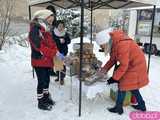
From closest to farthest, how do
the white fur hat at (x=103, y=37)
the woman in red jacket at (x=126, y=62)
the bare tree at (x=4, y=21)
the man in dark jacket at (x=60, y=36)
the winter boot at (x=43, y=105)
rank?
the woman in red jacket at (x=126, y=62), the white fur hat at (x=103, y=37), the winter boot at (x=43, y=105), the man in dark jacket at (x=60, y=36), the bare tree at (x=4, y=21)

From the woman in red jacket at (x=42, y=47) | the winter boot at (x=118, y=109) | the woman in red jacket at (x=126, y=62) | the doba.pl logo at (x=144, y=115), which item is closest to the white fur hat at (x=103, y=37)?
the woman in red jacket at (x=126, y=62)

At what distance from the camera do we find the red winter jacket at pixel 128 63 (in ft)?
14.6

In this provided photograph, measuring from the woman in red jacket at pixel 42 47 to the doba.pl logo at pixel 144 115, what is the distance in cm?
169

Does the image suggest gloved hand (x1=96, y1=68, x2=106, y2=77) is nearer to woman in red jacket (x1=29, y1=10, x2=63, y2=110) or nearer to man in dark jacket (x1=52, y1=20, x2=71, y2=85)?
woman in red jacket (x1=29, y1=10, x2=63, y2=110)

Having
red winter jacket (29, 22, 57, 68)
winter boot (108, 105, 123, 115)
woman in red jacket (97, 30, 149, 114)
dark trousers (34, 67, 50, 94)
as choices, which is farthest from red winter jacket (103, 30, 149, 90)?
dark trousers (34, 67, 50, 94)

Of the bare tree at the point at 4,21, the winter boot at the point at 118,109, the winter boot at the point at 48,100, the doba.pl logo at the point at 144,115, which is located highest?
the bare tree at the point at 4,21

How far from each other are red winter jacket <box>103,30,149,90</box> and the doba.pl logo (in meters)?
0.57

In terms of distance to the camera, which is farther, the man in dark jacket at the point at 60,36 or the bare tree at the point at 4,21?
the bare tree at the point at 4,21

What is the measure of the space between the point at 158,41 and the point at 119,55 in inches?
305

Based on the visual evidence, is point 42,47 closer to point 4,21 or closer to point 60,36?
point 60,36

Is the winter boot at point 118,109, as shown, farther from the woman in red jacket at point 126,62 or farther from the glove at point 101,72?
the glove at point 101,72

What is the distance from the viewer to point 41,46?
459 centimetres

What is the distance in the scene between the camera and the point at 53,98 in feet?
18.6

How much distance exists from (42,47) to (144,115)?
2209 millimetres
